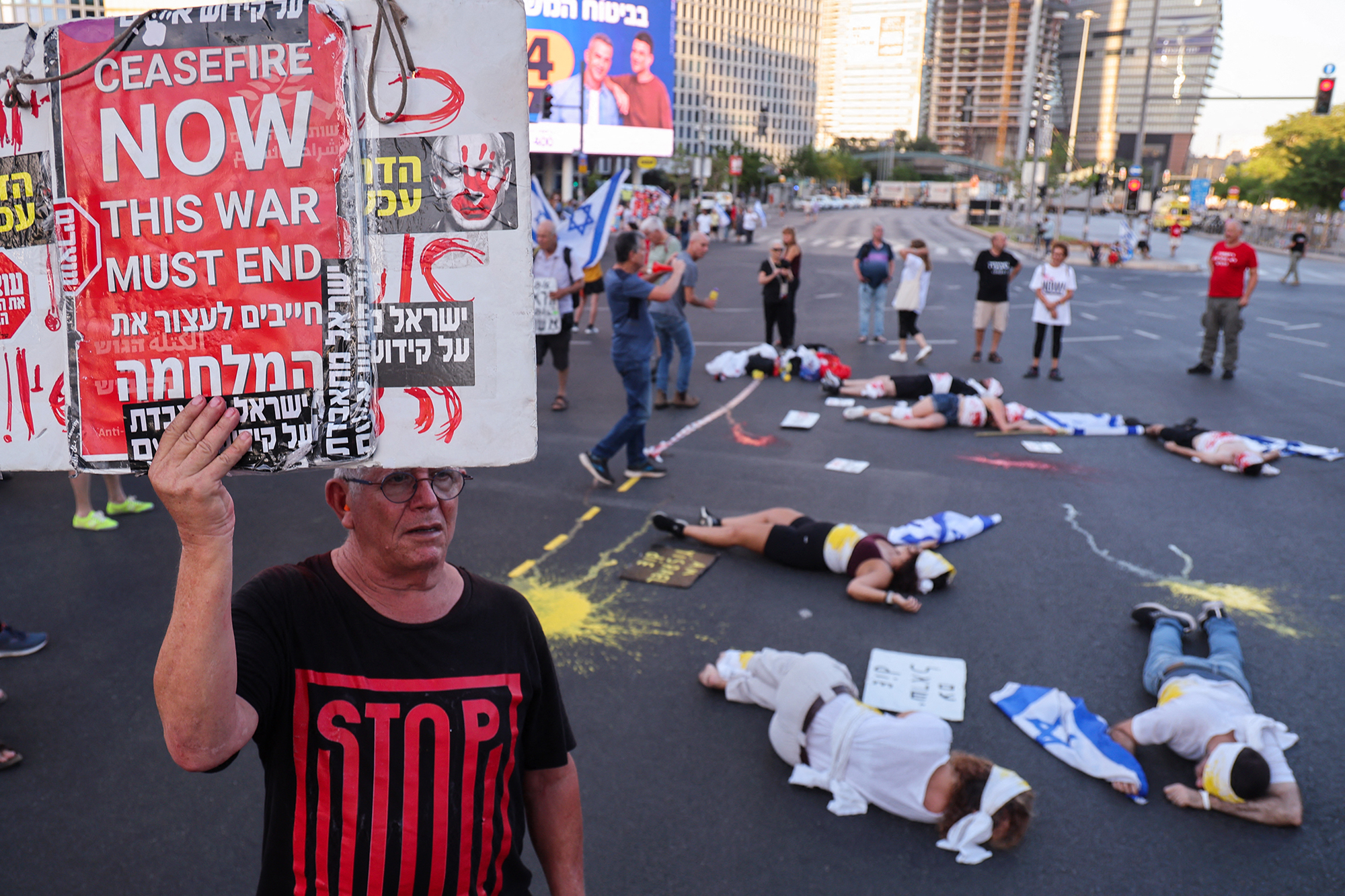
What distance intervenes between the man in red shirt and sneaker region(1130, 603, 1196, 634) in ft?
30.9

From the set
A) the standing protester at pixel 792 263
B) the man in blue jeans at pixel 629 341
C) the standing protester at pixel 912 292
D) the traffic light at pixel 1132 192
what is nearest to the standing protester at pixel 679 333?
the man in blue jeans at pixel 629 341

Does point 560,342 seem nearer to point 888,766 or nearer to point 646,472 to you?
point 646,472

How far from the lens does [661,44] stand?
2015 inches

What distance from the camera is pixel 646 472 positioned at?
8.62m

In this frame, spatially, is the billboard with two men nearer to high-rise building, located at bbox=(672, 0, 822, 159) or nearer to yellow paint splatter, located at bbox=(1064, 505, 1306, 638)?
yellow paint splatter, located at bbox=(1064, 505, 1306, 638)

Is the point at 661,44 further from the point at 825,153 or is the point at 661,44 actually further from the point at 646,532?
the point at 825,153

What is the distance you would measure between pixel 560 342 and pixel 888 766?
7.61m

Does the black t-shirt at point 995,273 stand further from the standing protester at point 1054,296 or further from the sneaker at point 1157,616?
the sneaker at point 1157,616

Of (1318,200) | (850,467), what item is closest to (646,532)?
(850,467)

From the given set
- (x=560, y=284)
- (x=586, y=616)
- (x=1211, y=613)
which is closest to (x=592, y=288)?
(x=560, y=284)

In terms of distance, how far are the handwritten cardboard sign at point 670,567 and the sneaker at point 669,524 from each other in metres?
0.13

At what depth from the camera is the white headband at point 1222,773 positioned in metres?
4.01

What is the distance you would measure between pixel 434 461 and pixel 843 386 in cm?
1088

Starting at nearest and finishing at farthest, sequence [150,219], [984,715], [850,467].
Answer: [150,219]
[984,715]
[850,467]
